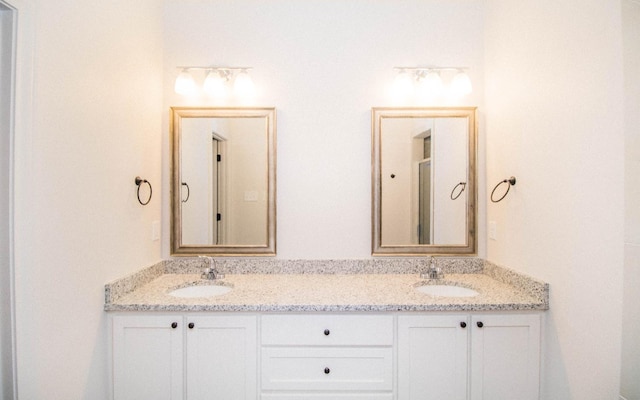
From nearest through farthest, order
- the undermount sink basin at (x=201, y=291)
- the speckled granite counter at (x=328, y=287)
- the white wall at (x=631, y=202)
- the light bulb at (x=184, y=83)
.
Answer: the white wall at (x=631, y=202) < the speckled granite counter at (x=328, y=287) < the undermount sink basin at (x=201, y=291) < the light bulb at (x=184, y=83)

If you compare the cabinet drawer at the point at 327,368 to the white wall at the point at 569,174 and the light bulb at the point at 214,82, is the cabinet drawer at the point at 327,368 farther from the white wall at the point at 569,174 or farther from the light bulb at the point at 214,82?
the light bulb at the point at 214,82

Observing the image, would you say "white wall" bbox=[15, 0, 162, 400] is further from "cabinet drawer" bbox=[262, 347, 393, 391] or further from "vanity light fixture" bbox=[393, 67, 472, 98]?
"vanity light fixture" bbox=[393, 67, 472, 98]

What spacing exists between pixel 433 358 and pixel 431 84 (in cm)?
155

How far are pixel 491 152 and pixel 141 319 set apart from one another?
2.17 metres

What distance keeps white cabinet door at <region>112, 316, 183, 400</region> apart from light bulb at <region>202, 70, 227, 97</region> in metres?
1.33

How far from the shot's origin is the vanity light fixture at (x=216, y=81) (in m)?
1.96

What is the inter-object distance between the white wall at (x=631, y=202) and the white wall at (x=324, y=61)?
996 millimetres

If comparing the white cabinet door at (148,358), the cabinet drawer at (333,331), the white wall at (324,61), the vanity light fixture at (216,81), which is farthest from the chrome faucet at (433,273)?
the vanity light fixture at (216,81)

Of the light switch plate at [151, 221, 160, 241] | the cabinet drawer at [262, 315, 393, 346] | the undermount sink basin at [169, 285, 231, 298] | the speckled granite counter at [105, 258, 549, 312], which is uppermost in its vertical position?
the light switch plate at [151, 221, 160, 241]

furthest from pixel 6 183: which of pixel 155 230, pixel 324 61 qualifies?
pixel 324 61

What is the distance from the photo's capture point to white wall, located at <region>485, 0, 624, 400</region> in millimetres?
1181

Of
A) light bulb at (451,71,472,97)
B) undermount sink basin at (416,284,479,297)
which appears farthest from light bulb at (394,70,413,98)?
undermount sink basin at (416,284,479,297)

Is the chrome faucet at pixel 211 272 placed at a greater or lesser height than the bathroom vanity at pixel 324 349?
greater

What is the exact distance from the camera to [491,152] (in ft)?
6.52
